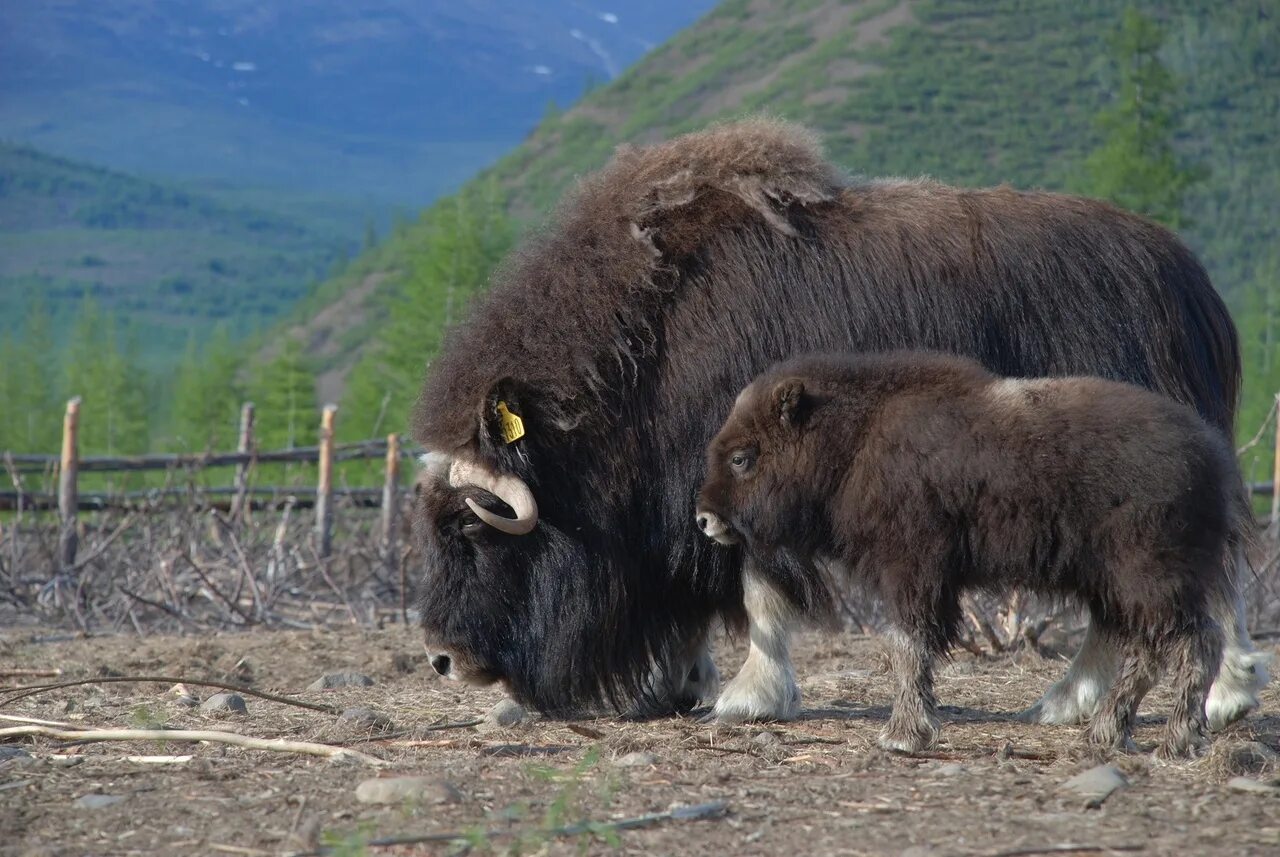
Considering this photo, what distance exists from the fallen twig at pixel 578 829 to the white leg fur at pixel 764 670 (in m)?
1.18

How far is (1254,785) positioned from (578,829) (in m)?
1.32

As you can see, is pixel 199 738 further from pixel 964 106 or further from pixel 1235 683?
pixel 964 106

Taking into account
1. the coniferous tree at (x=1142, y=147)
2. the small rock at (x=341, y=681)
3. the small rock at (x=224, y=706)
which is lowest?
the small rock at (x=341, y=681)

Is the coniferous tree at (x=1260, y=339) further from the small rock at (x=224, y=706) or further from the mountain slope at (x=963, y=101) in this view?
the small rock at (x=224, y=706)

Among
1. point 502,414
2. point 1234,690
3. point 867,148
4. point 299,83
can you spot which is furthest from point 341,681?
point 299,83

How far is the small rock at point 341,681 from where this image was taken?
4887 millimetres

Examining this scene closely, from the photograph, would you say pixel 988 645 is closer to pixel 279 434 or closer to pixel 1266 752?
pixel 1266 752

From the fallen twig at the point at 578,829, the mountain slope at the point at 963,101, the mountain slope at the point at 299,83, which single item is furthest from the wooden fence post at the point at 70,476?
the mountain slope at the point at 299,83

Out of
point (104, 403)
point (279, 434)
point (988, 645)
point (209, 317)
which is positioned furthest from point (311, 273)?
point (988, 645)

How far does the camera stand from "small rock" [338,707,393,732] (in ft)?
12.5

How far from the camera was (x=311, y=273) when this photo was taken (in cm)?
8856

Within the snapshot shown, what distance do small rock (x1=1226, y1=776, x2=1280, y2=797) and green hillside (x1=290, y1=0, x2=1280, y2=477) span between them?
93.6 ft

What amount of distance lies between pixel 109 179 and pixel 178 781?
96915mm

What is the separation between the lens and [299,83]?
153000 millimetres
